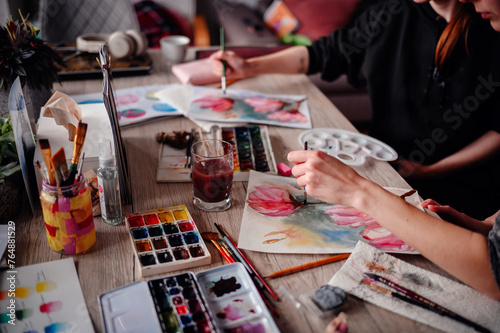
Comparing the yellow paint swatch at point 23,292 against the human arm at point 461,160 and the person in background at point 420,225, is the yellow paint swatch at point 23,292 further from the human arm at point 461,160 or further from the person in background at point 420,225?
the human arm at point 461,160

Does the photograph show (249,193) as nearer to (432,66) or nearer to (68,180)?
(68,180)

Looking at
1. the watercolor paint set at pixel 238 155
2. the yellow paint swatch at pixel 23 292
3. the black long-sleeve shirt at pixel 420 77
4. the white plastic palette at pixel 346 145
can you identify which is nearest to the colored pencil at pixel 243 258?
the watercolor paint set at pixel 238 155

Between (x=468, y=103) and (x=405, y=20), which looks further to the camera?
(x=405, y=20)

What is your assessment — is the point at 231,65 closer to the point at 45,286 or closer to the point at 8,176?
the point at 8,176

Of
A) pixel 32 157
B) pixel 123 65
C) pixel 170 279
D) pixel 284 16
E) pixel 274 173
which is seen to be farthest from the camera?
pixel 284 16

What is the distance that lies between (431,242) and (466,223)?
0.23 m

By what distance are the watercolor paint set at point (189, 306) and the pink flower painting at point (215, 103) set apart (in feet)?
2.44

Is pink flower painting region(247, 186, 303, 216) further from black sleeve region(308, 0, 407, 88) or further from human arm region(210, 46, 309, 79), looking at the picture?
black sleeve region(308, 0, 407, 88)

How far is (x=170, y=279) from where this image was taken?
0.68 m

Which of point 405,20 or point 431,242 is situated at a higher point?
point 405,20

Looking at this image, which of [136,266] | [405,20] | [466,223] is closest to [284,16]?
[405,20]

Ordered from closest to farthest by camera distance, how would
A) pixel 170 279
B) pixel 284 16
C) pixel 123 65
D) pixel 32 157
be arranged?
pixel 170 279, pixel 32 157, pixel 123 65, pixel 284 16

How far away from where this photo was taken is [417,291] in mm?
703

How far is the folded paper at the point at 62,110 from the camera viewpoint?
0.84m
